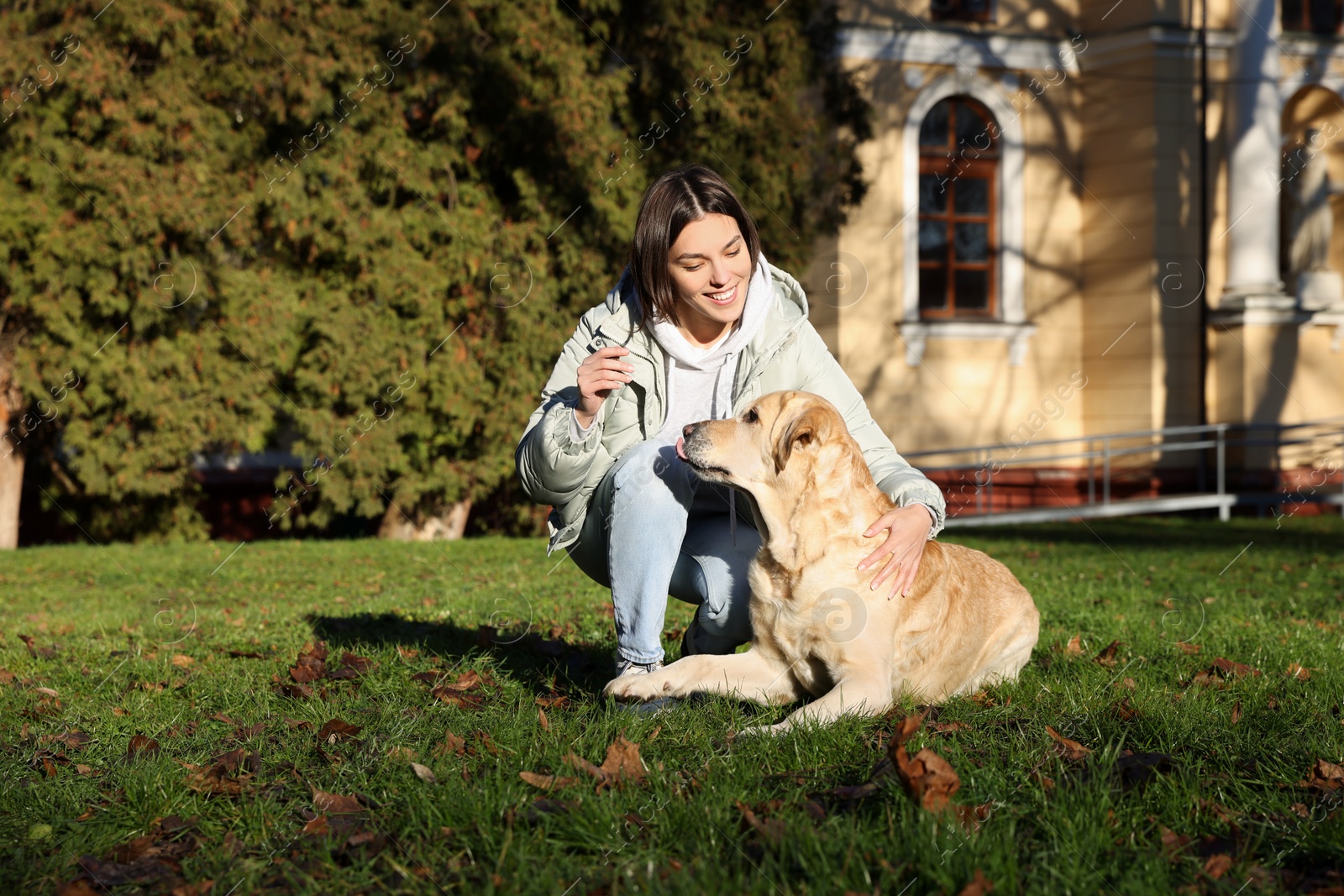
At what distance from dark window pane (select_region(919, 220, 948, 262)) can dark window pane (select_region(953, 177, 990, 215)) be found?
41 centimetres

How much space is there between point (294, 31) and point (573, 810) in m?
10.8

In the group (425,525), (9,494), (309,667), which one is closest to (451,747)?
(309,667)

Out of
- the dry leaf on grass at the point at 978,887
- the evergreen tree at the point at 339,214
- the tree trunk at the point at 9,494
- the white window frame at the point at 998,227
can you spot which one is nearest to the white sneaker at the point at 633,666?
the dry leaf on grass at the point at 978,887

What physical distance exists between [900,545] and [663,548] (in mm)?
760

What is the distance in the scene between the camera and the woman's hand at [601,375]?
3637 mm

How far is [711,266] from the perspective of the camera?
3932 mm

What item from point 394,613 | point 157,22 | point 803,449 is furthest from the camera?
point 157,22

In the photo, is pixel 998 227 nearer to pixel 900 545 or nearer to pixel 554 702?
pixel 900 545

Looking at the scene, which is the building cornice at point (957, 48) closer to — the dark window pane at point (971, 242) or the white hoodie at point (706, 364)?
the dark window pane at point (971, 242)

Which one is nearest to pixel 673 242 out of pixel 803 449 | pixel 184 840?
pixel 803 449

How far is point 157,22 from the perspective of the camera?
10.9 m

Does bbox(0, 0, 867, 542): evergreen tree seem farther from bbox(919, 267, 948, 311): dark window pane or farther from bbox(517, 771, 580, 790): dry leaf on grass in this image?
bbox(517, 771, 580, 790): dry leaf on grass

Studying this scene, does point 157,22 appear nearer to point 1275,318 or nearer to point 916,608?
point 916,608

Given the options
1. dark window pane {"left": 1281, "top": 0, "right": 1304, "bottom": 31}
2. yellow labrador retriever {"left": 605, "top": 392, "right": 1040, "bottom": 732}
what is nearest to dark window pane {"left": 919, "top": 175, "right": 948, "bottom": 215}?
dark window pane {"left": 1281, "top": 0, "right": 1304, "bottom": 31}
